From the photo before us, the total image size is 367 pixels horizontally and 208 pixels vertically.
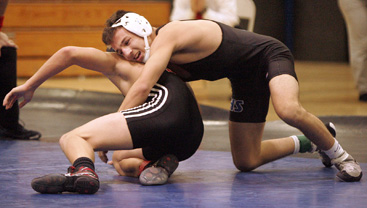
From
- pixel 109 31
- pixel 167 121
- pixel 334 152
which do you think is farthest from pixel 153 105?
pixel 334 152

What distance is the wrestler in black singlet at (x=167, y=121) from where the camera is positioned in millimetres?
2525

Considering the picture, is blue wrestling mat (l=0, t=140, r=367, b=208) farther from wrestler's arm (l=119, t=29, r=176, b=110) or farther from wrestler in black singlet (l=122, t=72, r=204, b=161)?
wrestler's arm (l=119, t=29, r=176, b=110)

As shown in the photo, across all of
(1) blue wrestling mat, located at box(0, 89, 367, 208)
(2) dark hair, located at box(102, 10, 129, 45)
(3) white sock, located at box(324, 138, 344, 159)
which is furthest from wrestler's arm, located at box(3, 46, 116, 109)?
(3) white sock, located at box(324, 138, 344, 159)

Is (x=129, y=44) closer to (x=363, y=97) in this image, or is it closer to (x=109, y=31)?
(x=109, y=31)

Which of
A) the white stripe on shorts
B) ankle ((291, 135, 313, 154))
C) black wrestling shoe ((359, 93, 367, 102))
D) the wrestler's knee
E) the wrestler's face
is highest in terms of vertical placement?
the wrestler's face

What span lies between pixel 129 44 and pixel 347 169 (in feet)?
3.33

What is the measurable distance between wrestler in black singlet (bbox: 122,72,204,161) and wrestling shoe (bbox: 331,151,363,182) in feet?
1.92

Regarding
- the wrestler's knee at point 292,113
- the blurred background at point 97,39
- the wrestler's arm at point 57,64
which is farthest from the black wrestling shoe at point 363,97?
the wrestler's arm at point 57,64

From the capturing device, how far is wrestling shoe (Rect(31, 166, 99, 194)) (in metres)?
2.35

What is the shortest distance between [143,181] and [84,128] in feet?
1.02

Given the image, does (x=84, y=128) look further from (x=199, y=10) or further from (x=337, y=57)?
(x=337, y=57)

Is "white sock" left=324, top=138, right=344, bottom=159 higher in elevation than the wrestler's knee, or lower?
lower

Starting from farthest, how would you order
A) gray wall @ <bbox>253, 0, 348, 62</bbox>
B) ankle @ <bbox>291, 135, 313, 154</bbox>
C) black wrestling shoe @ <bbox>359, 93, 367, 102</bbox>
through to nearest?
gray wall @ <bbox>253, 0, 348, 62</bbox> < black wrestling shoe @ <bbox>359, 93, 367, 102</bbox> < ankle @ <bbox>291, 135, 313, 154</bbox>

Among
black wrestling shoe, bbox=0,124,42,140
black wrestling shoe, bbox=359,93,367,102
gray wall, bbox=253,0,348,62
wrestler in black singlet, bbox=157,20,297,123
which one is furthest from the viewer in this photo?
gray wall, bbox=253,0,348,62
